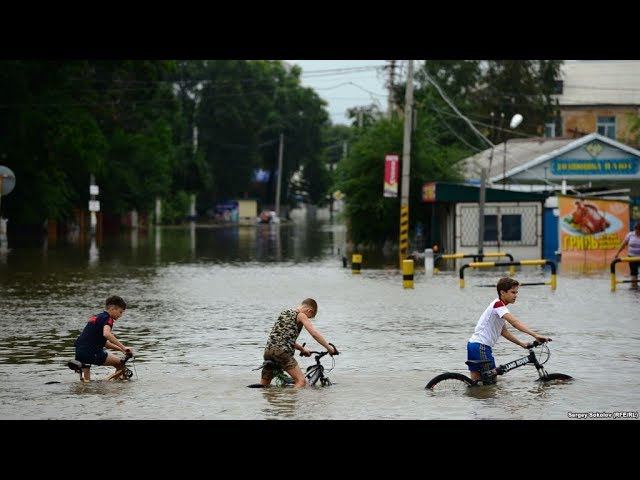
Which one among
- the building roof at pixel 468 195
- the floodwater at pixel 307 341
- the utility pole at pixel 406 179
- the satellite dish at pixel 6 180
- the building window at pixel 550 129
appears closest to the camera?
the floodwater at pixel 307 341

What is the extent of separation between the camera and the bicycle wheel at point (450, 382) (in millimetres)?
12668

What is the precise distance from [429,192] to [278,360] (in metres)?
28.6

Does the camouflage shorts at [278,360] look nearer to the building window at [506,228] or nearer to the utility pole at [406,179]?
the utility pole at [406,179]

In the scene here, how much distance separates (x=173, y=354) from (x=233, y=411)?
4.57 m

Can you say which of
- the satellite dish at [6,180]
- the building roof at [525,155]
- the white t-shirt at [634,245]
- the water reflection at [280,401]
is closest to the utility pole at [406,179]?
the building roof at [525,155]

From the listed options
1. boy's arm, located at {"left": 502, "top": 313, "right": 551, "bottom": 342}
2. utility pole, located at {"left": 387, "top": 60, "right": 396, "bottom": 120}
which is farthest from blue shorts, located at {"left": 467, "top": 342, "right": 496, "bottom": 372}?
utility pole, located at {"left": 387, "top": 60, "right": 396, "bottom": 120}

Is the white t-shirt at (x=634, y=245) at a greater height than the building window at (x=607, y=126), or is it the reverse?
the building window at (x=607, y=126)

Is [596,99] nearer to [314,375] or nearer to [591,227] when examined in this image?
[591,227]

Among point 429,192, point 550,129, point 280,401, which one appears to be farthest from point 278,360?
point 550,129

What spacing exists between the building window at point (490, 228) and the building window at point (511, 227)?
0.22m

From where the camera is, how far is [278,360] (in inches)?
511
